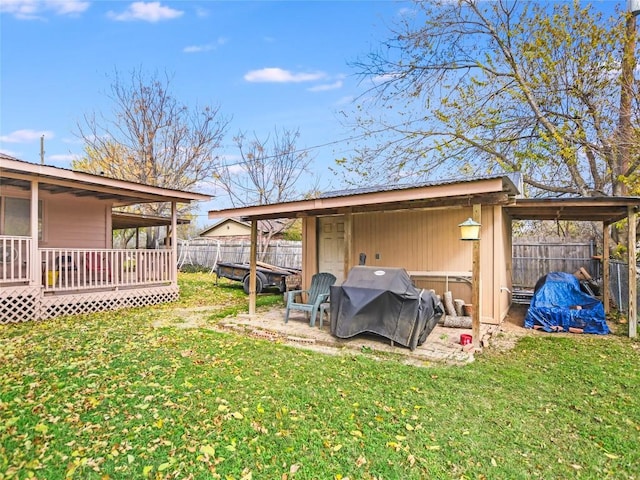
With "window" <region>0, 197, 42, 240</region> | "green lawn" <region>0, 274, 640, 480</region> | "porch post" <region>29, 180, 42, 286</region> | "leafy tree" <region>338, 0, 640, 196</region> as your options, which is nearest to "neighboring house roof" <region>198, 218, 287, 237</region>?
"leafy tree" <region>338, 0, 640, 196</region>

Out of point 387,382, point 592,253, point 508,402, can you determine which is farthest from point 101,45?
point 592,253

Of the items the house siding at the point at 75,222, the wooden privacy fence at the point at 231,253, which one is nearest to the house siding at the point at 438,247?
the house siding at the point at 75,222

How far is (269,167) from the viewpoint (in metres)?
18.6

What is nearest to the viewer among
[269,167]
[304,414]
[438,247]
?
[304,414]

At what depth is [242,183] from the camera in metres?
19.1

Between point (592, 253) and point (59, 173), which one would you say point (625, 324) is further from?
point (59, 173)

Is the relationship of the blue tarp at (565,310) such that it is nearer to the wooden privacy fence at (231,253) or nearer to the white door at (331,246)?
the white door at (331,246)

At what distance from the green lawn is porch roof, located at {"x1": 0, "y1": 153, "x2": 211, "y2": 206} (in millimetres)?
3071

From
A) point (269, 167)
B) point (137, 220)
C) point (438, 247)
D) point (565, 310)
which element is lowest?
point (565, 310)

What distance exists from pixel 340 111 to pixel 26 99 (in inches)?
422

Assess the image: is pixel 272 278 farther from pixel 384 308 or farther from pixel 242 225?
pixel 242 225

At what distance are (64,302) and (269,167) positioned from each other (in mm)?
12841

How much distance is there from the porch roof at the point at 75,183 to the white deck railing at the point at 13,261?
115cm

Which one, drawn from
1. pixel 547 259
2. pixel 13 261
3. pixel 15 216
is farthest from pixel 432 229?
pixel 15 216
